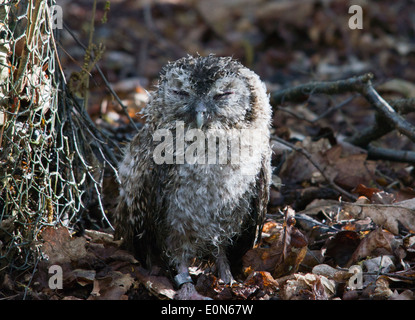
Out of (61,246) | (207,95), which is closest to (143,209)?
(61,246)

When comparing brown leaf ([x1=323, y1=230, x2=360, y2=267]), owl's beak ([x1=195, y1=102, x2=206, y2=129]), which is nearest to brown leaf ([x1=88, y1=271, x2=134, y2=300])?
owl's beak ([x1=195, y1=102, x2=206, y2=129])

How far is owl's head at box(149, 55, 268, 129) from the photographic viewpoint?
3752 millimetres

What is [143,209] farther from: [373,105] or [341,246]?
[373,105]

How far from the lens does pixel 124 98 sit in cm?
750

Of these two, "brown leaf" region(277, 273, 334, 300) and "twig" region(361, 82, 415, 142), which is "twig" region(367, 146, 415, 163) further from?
"brown leaf" region(277, 273, 334, 300)

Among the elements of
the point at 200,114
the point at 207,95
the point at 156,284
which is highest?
the point at 207,95

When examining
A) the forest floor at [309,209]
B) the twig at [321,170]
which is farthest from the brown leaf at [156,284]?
the twig at [321,170]

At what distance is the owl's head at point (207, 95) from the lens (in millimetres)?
3752

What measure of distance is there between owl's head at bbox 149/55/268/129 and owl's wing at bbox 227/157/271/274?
45 cm

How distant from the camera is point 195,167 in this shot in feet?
12.7

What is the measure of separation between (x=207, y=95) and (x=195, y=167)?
532 millimetres

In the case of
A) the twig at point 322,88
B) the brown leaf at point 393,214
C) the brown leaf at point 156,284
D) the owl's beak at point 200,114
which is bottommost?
the brown leaf at point 156,284

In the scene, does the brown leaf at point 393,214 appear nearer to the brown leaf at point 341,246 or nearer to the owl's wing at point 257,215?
the brown leaf at point 341,246

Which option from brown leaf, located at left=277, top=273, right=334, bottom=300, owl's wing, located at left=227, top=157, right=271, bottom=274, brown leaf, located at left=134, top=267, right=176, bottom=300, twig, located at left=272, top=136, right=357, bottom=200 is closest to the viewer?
brown leaf, located at left=277, top=273, right=334, bottom=300
